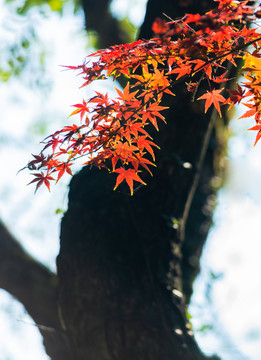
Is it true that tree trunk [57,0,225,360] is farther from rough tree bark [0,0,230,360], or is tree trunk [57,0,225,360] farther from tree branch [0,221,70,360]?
tree branch [0,221,70,360]

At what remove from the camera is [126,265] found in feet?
6.81

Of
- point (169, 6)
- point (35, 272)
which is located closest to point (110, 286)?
point (35, 272)

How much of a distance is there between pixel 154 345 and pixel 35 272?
1060mm

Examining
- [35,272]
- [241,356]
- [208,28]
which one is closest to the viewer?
[208,28]

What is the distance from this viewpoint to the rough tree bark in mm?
1954

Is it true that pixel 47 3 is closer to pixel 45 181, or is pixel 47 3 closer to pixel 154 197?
pixel 154 197

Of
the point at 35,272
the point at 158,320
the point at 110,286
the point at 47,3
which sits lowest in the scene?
the point at 158,320

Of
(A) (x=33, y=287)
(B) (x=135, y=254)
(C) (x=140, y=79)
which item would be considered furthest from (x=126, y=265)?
(C) (x=140, y=79)

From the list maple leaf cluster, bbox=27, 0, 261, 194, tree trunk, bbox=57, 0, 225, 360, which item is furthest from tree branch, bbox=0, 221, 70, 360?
maple leaf cluster, bbox=27, 0, 261, 194

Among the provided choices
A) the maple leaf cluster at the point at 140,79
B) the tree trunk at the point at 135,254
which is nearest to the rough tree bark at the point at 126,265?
the tree trunk at the point at 135,254

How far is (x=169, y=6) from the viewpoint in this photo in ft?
7.91

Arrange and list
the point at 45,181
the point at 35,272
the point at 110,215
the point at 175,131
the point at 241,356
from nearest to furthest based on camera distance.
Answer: the point at 45,181, the point at 110,215, the point at 175,131, the point at 35,272, the point at 241,356

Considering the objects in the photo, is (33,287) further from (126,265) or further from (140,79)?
(140,79)

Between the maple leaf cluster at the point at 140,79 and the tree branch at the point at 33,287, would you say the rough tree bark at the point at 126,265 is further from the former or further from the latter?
the maple leaf cluster at the point at 140,79
